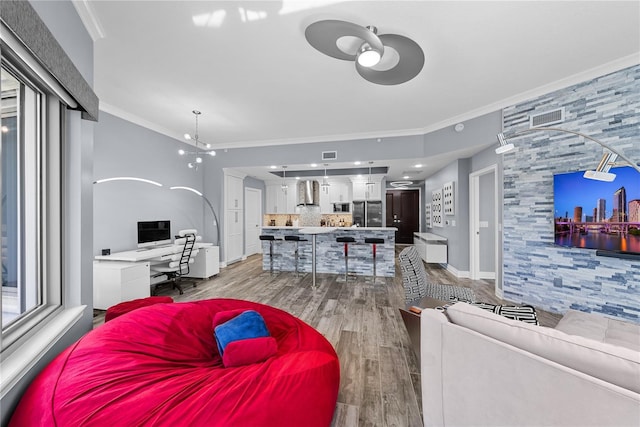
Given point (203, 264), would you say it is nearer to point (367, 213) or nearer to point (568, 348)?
point (367, 213)

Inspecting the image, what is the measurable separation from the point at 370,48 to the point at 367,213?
5600mm

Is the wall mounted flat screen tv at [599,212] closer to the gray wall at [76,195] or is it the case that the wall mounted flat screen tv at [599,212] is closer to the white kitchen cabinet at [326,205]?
the gray wall at [76,195]

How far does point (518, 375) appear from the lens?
40.6 inches

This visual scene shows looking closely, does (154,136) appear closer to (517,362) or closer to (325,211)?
(325,211)

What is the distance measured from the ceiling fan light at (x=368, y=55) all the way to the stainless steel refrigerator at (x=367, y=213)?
17.7 feet

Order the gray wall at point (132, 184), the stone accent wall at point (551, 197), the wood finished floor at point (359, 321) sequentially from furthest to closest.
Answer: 1. the gray wall at point (132, 184)
2. the stone accent wall at point (551, 197)
3. the wood finished floor at point (359, 321)

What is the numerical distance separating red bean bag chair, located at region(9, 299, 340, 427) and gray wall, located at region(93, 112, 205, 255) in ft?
9.30

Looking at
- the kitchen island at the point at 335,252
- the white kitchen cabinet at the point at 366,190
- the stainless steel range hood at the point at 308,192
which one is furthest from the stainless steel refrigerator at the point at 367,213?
the kitchen island at the point at 335,252

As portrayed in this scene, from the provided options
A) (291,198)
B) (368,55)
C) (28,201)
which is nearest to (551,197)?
(368,55)

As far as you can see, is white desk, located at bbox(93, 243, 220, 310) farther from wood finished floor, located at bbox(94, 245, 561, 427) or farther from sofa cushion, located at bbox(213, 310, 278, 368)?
sofa cushion, located at bbox(213, 310, 278, 368)

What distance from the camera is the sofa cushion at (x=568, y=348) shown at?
2.85 ft

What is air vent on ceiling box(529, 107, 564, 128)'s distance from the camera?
10.1 feet

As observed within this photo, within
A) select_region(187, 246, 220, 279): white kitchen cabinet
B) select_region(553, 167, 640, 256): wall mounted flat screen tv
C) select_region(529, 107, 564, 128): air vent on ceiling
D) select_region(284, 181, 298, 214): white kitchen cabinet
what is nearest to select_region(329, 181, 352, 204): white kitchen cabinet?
select_region(284, 181, 298, 214): white kitchen cabinet

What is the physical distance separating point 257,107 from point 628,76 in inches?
Result: 176
